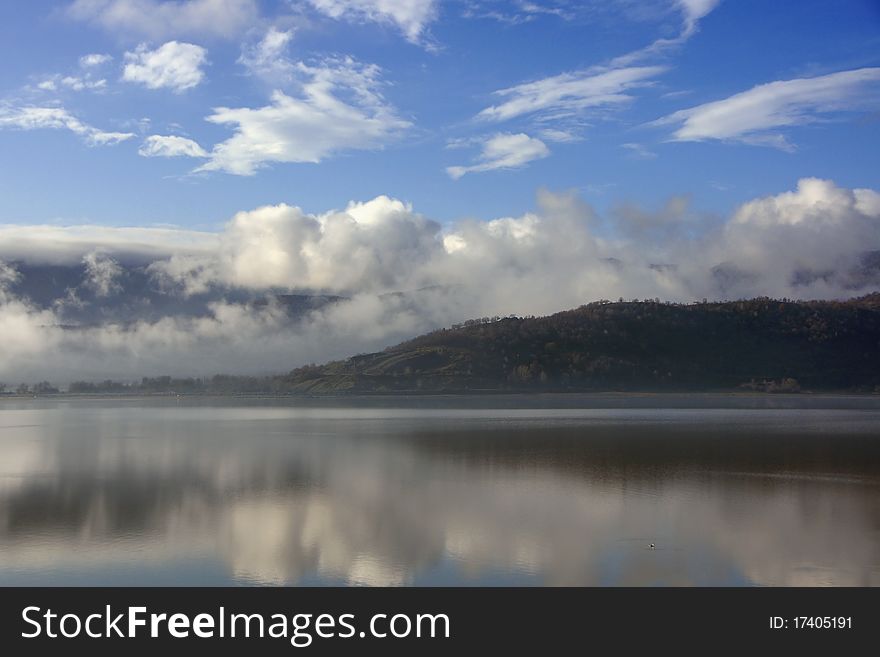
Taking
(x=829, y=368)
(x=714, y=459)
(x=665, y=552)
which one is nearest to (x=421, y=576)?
(x=665, y=552)

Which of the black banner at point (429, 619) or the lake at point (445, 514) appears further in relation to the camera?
the lake at point (445, 514)

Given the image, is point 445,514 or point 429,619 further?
Answer: point 445,514

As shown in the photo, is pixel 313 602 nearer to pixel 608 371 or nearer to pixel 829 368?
pixel 608 371

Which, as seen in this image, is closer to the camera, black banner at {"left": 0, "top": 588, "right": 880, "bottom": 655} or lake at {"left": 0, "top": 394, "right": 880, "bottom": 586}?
black banner at {"left": 0, "top": 588, "right": 880, "bottom": 655}

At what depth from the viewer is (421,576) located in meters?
17.5

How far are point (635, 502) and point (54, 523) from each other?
1632 cm

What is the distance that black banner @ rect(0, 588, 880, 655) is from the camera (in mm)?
14070

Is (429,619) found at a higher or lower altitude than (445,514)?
lower

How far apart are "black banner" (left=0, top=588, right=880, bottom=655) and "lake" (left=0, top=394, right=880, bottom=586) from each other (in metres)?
0.86

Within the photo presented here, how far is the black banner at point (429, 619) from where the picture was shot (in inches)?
554

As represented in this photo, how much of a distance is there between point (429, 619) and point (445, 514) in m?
9.52

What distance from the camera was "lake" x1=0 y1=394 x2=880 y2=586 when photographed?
59.0ft

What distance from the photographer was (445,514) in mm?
24594

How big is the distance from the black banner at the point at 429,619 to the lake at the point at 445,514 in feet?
2.84
